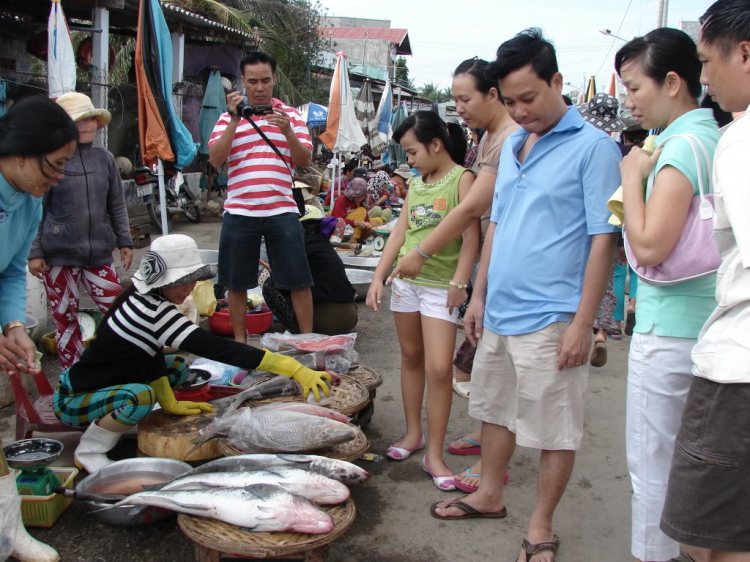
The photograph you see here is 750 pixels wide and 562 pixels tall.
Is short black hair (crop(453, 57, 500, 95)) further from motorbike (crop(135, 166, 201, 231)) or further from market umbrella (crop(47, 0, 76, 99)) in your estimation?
motorbike (crop(135, 166, 201, 231))

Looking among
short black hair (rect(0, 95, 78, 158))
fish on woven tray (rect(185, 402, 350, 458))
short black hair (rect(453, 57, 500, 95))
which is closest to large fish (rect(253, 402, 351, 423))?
fish on woven tray (rect(185, 402, 350, 458))

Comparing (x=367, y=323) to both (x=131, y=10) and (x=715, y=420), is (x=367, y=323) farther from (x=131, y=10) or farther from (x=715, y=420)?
(x=131, y=10)

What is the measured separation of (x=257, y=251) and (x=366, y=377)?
4.74 feet

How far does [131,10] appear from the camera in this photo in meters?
Result: 9.90

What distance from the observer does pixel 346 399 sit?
341 cm

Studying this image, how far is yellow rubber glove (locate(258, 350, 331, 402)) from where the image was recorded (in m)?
3.02

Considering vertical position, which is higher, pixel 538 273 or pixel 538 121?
pixel 538 121

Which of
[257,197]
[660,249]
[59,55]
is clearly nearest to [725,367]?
[660,249]

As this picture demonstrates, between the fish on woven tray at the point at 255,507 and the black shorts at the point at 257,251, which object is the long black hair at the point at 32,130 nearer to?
the fish on woven tray at the point at 255,507

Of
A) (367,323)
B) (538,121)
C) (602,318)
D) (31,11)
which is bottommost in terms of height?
(367,323)

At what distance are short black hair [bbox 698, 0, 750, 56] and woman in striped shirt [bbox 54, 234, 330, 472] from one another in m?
2.21

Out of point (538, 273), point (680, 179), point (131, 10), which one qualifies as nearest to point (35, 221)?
point (538, 273)

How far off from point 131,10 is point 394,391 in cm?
853

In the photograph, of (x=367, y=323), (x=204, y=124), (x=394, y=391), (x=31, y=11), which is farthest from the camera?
(x=204, y=124)
